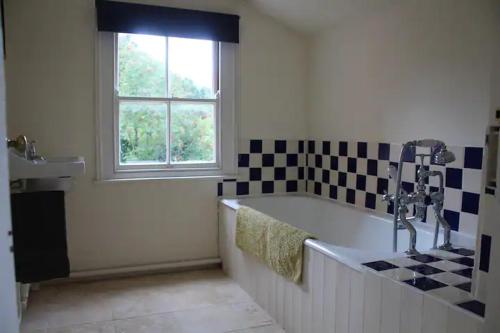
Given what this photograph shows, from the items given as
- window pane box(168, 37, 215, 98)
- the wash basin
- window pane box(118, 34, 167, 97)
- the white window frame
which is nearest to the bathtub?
the white window frame

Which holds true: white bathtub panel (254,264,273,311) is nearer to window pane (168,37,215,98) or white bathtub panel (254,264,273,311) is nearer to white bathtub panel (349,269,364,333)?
white bathtub panel (349,269,364,333)

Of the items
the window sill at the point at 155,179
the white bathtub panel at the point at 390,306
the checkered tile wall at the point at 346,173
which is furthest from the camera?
the window sill at the point at 155,179

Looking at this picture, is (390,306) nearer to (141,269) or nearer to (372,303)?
(372,303)

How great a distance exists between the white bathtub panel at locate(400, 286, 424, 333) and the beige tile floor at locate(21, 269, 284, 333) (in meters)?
0.99

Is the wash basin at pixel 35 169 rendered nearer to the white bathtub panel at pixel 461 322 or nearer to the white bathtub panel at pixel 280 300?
the white bathtub panel at pixel 280 300

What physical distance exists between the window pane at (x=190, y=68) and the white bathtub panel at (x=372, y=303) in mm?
2036

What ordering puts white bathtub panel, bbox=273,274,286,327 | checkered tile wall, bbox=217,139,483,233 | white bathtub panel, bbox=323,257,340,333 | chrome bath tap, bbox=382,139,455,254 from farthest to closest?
white bathtub panel, bbox=273,274,286,327, checkered tile wall, bbox=217,139,483,233, chrome bath tap, bbox=382,139,455,254, white bathtub panel, bbox=323,257,340,333

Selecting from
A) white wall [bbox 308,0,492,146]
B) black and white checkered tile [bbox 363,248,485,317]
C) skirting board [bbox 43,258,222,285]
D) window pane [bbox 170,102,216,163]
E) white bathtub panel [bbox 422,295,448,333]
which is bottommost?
skirting board [bbox 43,258,222,285]

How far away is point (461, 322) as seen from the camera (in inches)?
50.1

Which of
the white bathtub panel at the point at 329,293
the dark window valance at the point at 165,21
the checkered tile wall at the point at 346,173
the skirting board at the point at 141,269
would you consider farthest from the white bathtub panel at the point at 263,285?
the dark window valance at the point at 165,21

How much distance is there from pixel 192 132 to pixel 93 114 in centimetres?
71

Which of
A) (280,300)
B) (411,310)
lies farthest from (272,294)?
(411,310)

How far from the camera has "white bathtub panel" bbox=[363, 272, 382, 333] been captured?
1.61 meters

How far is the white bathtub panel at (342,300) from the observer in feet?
5.93
